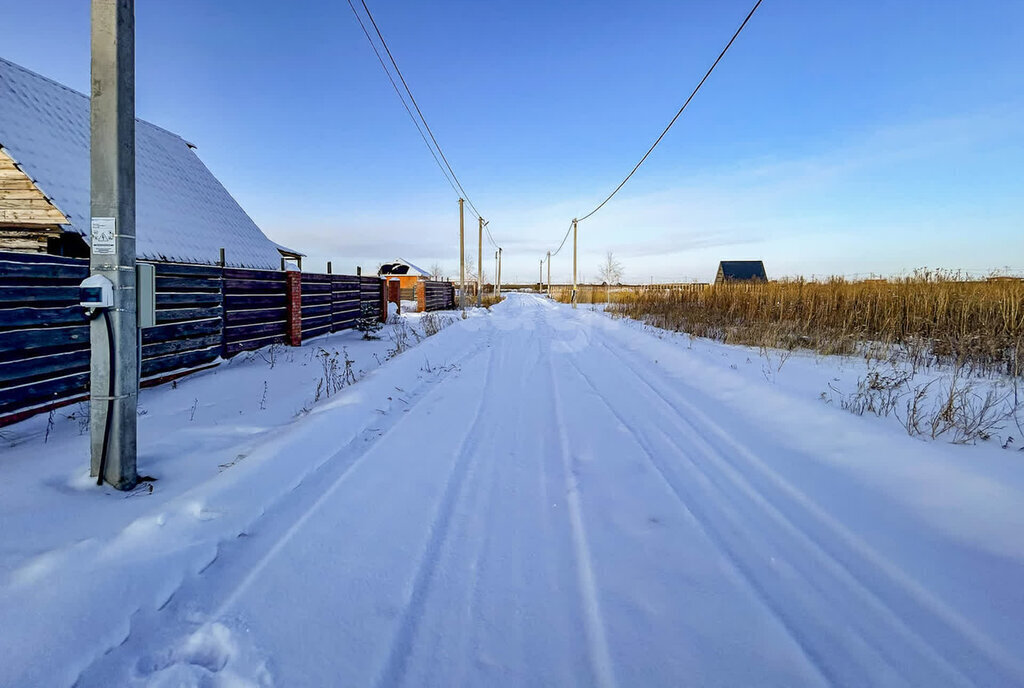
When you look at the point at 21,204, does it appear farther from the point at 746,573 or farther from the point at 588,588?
the point at 746,573

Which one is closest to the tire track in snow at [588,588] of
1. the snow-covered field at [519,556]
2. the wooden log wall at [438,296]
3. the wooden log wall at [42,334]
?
the snow-covered field at [519,556]

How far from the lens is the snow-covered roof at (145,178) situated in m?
11.3

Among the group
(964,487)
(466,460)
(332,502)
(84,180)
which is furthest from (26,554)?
(84,180)

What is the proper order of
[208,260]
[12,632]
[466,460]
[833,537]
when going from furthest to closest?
[208,260], [466,460], [833,537], [12,632]

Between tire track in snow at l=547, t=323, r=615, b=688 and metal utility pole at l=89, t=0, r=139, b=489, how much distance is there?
9.93ft

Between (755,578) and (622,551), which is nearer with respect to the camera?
(755,578)

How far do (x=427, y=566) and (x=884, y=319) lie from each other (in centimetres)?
1128

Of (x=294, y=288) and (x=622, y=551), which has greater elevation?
(x=294, y=288)

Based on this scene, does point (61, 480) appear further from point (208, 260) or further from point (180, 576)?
point (208, 260)

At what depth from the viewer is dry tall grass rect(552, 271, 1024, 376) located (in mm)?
6965

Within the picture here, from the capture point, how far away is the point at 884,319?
938 centimetres

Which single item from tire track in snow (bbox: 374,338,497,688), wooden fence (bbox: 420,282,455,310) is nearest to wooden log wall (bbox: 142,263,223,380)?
tire track in snow (bbox: 374,338,497,688)

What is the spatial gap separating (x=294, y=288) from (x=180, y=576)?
1010 cm

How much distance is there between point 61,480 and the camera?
121 inches
